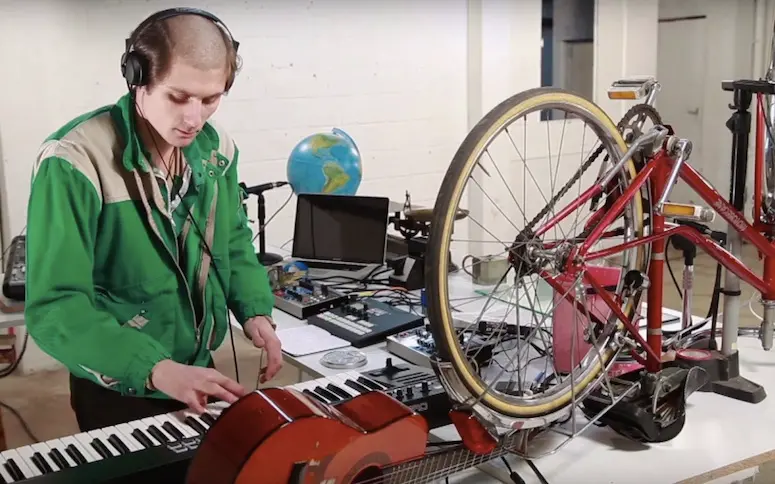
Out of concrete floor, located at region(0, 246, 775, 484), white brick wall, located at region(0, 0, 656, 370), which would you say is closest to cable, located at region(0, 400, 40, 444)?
concrete floor, located at region(0, 246, 775, 484)

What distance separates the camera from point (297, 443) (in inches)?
47.7

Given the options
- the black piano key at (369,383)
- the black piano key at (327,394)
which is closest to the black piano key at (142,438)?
the black piano key at (327,394)

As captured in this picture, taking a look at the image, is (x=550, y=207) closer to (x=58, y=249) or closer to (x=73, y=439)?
(x=58, y=249)

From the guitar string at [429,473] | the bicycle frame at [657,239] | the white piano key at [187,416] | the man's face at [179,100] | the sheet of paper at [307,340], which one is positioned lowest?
the sheet of paper at [307,340]

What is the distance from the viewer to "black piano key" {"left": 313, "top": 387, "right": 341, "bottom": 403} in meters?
1.67

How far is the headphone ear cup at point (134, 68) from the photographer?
1.43 meters

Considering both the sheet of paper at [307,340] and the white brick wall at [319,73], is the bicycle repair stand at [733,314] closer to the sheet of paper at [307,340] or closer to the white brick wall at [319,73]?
the sheet of paper at [307,340]

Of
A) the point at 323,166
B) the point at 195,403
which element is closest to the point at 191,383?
the point at 195,403

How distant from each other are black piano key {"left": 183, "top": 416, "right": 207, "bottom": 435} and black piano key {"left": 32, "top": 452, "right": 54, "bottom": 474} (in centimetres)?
25

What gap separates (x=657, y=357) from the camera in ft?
5.66

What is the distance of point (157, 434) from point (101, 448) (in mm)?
98

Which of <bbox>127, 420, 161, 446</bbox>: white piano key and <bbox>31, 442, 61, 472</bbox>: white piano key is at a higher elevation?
<bbox>127, 420, 161, 446</bbox>: white piano key

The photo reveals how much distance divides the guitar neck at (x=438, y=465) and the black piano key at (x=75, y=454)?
1.72 feet

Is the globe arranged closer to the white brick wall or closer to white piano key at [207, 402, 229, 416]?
the white brick wall
